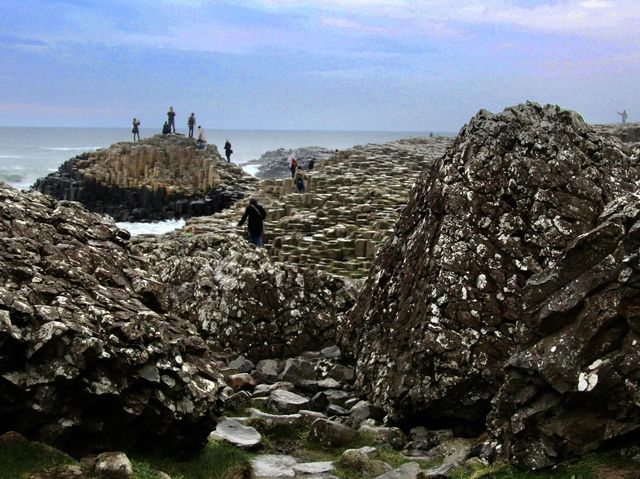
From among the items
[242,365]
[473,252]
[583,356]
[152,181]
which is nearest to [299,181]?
[152,181]

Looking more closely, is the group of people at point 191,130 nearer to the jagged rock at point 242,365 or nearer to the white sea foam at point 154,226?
the white sea foam at point 154,226

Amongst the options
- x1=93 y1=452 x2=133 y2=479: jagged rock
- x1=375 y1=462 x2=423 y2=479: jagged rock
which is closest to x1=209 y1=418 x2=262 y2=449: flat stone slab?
x1=375 y1=462 x2=423 y2=479: jagged rock

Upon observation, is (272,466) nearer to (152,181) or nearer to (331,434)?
(331,434)

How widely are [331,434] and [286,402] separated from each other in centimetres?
182

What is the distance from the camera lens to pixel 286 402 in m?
11.7

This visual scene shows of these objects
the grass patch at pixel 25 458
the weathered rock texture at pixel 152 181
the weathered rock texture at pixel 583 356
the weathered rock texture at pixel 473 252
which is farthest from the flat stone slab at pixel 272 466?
the weathered rock texture at pixel 152 181

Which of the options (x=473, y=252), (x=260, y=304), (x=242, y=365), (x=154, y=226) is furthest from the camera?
(x=154, y=226)

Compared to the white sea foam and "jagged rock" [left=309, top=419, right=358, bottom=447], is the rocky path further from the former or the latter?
the white sea foam

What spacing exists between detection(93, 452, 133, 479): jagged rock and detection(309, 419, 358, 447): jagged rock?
3043 mm

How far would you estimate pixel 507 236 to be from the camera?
36.6 ft

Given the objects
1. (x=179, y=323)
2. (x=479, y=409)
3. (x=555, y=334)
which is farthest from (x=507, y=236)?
(x=179, y=323)

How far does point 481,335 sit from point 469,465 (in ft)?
8.02

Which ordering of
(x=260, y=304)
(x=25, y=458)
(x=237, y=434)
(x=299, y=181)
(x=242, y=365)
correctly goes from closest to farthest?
(x=25, y=458) < (x=237, y=434) < (x=242, y=365) < (x=260, y=304) < (x=299, y=181)

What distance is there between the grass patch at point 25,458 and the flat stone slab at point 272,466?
211cm
